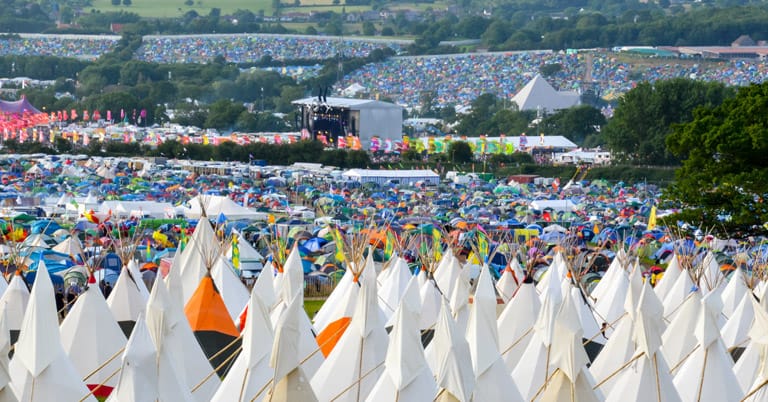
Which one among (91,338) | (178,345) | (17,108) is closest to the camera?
(178,345)

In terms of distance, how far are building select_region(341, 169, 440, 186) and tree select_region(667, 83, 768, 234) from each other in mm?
39634

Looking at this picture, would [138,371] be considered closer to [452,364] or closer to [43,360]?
[43,360]

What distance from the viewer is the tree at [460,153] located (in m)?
95.8

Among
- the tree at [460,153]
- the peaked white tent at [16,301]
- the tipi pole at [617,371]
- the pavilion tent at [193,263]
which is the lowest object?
the tree at [460,153]

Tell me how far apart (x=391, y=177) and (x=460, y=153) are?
19.7 meters

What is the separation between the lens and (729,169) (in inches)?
1426

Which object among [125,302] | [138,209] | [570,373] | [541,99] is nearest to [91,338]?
[125,302]

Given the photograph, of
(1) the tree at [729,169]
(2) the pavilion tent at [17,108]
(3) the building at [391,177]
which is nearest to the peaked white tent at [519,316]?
(1) the tree at [729,169]

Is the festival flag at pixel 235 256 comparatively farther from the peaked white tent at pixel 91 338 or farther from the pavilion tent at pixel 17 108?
the pavilion tent at pixel 17 108

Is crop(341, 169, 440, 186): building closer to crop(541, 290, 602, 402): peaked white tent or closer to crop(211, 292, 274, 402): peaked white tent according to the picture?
crop(211, 292, 274, 402): peaked white tent

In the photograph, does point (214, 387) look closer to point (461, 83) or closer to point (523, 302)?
point (523, 302)

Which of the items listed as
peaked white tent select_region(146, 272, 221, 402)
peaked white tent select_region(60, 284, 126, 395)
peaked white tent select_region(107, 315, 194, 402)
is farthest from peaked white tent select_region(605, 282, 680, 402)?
peaked white tent select_region(60, 284, 126, 395)

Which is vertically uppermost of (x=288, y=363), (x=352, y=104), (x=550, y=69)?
(x=288, y=363)

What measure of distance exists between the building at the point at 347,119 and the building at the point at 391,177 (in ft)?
103
